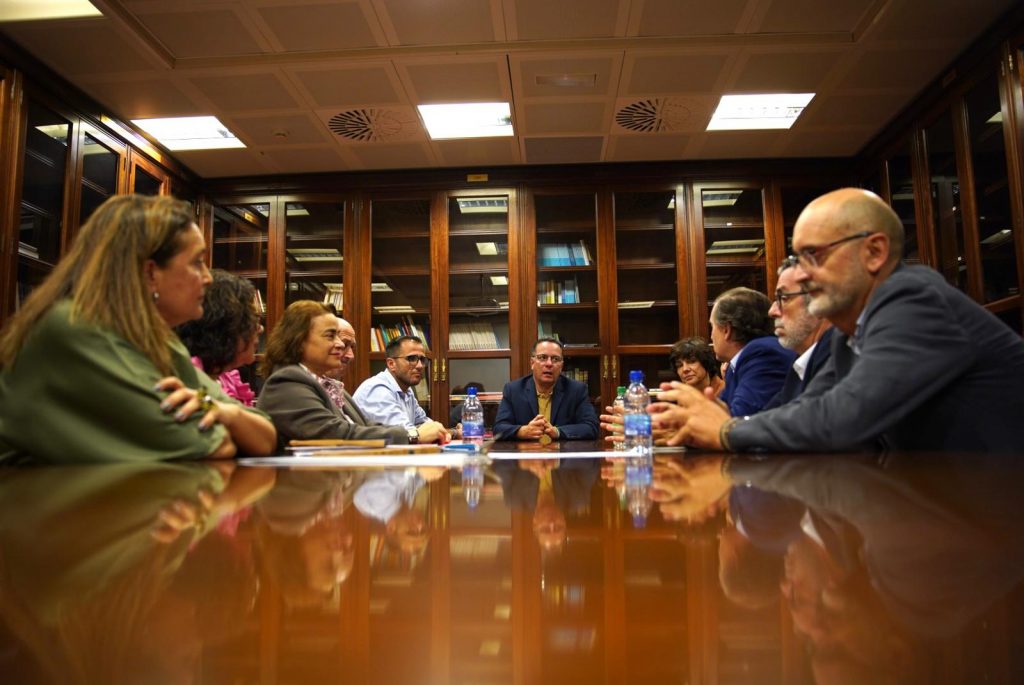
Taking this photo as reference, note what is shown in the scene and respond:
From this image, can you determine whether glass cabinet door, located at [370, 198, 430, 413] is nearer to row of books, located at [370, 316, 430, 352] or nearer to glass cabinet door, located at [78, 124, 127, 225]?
row of books, located at [370, 316, 430, 352]

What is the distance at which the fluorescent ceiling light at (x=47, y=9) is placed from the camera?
2.95 m

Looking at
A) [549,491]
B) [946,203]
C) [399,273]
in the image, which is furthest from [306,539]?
[399,273]

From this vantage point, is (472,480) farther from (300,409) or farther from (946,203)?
(946,203)

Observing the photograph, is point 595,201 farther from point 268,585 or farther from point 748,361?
point 268,585

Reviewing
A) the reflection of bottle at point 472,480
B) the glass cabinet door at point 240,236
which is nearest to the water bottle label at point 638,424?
the reflection of bottle at point 472,480

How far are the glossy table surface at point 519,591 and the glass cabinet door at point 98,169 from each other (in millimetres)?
3754

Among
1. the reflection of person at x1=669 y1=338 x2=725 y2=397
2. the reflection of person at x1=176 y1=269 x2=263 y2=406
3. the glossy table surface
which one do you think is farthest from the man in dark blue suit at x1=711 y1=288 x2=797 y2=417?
the glossy table surface

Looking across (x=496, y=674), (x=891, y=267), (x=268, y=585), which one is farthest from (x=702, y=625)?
(x=891, y=267)

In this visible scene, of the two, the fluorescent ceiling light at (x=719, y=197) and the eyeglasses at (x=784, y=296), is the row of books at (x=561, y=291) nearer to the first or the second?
the fluorescent ceiling light at (x=719, y=197)

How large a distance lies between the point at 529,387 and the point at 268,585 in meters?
3.59

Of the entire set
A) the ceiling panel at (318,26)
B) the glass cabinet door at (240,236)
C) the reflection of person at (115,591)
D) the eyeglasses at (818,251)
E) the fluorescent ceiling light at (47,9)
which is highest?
the fluorescent ceiling light at (47,9)

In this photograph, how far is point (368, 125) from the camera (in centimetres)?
401

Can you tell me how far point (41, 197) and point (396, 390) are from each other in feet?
6.66

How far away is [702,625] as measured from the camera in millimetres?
224
